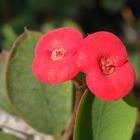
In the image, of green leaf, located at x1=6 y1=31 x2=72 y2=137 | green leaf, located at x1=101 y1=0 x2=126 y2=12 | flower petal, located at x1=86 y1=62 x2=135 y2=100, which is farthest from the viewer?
green leaf, located at x1=101 y1=0 x2=126 y2=12

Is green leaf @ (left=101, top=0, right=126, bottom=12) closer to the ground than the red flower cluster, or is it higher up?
higher up

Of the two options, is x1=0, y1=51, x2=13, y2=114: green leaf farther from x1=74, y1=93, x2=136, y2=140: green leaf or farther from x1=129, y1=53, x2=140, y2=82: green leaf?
x1=129, y1=53, x2=140, y2=82: green leaf

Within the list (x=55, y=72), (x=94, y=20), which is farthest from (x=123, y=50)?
(x=94, y=20)

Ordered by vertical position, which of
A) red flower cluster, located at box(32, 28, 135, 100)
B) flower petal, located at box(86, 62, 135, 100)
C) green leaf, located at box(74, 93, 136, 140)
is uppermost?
red flower cluster, located at box(32, 28, 135, 100)

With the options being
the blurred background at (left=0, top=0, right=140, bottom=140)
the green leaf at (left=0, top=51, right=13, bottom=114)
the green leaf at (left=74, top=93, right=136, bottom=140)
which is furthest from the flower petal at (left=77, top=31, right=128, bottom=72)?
the blurred background at (left=0, top=0, right=140, bottom=140)

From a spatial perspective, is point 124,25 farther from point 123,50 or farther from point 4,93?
point 123,50

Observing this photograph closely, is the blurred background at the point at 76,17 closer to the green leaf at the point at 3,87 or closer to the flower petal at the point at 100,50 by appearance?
the green leaf at the point at 3,87

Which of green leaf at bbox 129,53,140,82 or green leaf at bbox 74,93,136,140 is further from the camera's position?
green leaf at bbox 129,53,140,82

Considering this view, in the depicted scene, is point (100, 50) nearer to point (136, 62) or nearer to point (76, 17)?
point (136, 62)
